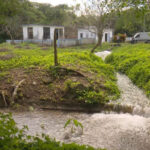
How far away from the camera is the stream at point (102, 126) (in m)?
4.98

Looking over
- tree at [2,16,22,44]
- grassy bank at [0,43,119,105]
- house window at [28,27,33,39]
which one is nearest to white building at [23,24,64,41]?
house window at [28,27,33,39]

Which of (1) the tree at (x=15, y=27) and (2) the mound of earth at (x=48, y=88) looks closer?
(2) the mound of earth at (x=48, y=88)

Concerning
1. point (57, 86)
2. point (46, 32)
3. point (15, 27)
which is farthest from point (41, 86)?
point (15, 27)

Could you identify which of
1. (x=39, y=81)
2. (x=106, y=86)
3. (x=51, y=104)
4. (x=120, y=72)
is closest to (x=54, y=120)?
(x=51, y=104)

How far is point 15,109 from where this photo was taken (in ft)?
23.9

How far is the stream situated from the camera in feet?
16.3

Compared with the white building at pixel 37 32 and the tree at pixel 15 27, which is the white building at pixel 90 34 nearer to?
the white building at pixel 37 32

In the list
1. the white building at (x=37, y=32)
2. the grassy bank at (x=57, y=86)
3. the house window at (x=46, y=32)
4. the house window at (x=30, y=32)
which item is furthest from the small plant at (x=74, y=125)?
the house window at (x=46, y=32)

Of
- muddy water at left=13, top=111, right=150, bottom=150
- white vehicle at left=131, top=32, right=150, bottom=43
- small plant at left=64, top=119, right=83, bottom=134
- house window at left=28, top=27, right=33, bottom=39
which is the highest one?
house window at left=28, top=27, right=33, bottom=39

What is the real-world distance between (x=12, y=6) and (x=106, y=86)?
17.5 ft

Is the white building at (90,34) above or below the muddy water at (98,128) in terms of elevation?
above

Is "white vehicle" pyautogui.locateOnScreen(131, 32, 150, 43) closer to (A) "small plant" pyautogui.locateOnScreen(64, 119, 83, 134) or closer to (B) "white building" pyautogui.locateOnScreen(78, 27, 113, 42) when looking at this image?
(B) "white building" pyautogui.locateOnScreen(78, 27, 113, 42)

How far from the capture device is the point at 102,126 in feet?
19.2

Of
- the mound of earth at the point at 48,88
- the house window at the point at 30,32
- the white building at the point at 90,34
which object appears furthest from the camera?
the white building at the point at 90,34
